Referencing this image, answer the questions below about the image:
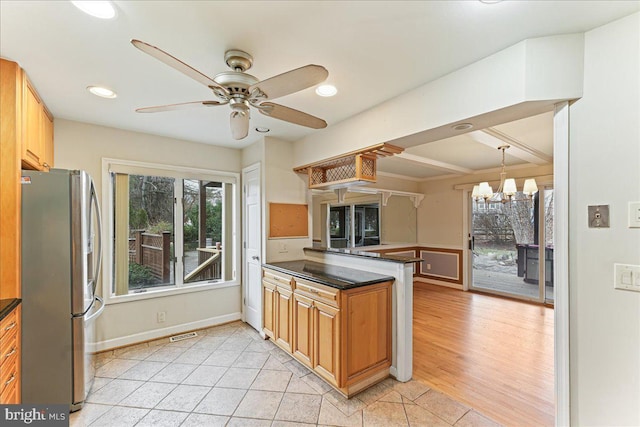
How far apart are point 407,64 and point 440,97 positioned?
1.16ft

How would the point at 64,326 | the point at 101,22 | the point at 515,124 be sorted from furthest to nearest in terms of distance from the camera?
the point at 515,124 < the point at 64,326 < the point at 101,22

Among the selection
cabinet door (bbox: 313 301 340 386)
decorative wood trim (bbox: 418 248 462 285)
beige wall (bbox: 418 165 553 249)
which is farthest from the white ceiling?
decorative wood trim (bbox: 418 248 462 285)

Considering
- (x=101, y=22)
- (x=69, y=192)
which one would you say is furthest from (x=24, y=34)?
(x=69, y=192)

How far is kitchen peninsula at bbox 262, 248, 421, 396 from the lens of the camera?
219cm

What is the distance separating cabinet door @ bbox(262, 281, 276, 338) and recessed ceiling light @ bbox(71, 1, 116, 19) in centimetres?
248

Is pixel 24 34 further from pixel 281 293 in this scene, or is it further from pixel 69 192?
pixel 281 293

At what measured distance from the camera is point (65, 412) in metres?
1.93

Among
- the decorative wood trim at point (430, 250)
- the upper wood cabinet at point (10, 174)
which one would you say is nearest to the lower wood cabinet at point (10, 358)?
the upper wood cabinet at point (10, 174)

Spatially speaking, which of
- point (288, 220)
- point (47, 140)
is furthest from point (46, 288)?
point (288, 220)

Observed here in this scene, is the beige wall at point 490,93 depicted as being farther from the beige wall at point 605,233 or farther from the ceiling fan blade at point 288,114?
the ceiling fan blade at point 288,114

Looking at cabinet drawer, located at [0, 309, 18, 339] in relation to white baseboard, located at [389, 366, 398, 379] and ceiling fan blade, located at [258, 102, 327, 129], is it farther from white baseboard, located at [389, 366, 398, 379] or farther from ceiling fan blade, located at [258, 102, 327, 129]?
white baseboard, located at [389, 366, 398, 379]

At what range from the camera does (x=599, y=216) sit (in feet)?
4.91

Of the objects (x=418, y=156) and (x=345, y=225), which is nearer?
(x=418, y=156)

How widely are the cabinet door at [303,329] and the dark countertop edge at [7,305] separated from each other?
1925 millimetres
